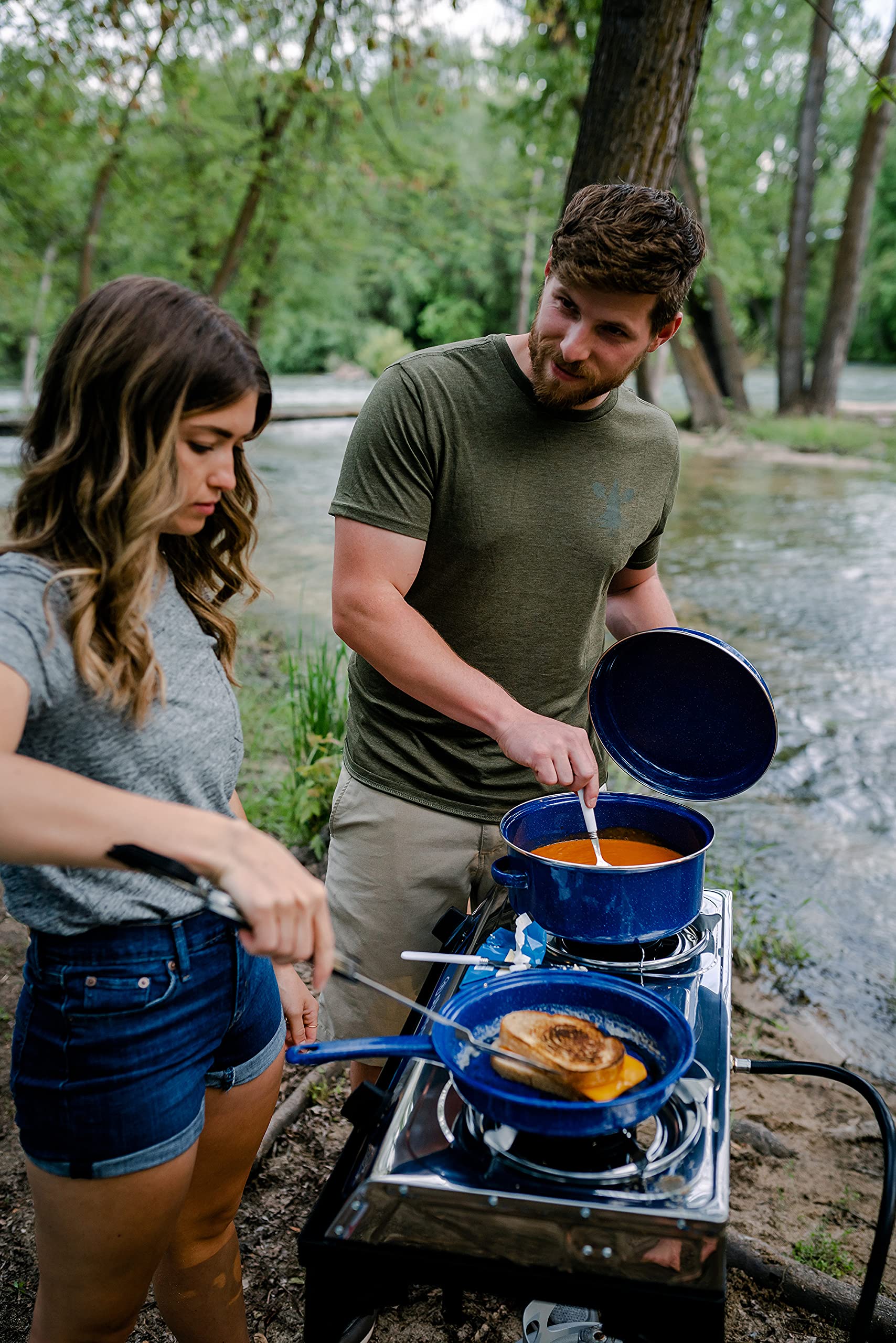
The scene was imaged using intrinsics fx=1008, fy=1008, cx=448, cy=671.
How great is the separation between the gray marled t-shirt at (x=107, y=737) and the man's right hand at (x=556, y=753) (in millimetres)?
488

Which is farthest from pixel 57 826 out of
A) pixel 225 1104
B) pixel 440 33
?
pixel 440 33

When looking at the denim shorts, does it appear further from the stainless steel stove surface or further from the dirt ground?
the dirt ground

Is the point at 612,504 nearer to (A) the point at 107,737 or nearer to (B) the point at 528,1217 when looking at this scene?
(A) the point at 107,737

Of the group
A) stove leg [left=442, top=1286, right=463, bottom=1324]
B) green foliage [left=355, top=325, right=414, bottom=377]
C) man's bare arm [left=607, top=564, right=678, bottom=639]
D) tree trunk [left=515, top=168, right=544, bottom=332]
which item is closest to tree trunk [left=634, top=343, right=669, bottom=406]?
man's bare arm [left=607, top=564, right=678, bottom=639]

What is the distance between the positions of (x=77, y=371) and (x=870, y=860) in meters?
4.21

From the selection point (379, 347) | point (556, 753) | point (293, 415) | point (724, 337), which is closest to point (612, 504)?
point (556, 753)

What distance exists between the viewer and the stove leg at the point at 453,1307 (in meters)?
2.07

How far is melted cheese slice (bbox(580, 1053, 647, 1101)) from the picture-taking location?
111cm

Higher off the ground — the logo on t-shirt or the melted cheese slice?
the logo on t-shirt

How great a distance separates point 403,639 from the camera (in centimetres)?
190

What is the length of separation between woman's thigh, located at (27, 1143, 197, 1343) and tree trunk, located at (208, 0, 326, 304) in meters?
9.41

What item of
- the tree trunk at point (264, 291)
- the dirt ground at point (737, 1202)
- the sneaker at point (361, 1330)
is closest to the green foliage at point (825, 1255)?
the dirt ground at point (737, 1202)

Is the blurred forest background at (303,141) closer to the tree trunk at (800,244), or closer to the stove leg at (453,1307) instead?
the tree trunk at (800,244)

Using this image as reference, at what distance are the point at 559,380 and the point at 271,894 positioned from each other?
4.14 ft
